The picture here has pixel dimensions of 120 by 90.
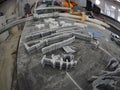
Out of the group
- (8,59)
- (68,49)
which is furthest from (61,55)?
(8,59)

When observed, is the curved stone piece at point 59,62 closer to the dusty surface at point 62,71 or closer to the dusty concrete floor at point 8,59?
the dusty surface at point 62,71

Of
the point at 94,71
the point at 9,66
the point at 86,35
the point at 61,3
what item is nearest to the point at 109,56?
the point at 94,71

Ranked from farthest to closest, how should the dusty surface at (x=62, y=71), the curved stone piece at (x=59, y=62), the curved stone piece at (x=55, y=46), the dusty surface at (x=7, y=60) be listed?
the dusty surface at (x=7, y=60)
the curved stone piece at (x=55, y=46)
the curved stone piece at (x=59, y=62)
the dusty surface at (x=62, y=71)

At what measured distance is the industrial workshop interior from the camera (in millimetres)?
1454

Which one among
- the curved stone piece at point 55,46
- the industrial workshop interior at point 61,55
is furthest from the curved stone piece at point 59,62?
the curved stone piece at point 55,46

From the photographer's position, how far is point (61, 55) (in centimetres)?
175

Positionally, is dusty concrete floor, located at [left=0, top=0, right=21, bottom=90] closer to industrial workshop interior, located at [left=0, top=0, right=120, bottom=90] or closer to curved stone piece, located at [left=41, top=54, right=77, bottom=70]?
industrial workshop interior, located at [left=0, top=0, right=120, bottom=90]

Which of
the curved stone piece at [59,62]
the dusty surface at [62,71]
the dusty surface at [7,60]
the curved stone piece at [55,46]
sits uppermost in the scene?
the curved stone piece at [55,46]

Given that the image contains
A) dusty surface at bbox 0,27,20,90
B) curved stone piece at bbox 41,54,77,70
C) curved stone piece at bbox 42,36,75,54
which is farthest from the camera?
dusty surface at bbox 0,27,20,90

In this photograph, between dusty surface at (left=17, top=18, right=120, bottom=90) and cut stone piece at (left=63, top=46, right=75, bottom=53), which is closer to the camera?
dusty surface at (left=17, top=18, right=120, bottom=90)

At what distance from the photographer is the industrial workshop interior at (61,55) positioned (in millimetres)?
1454

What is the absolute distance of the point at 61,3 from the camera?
145 inches

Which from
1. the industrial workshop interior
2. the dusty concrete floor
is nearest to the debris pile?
the industrial workshop interior

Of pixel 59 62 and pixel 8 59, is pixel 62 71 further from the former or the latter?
pixel 8 59
